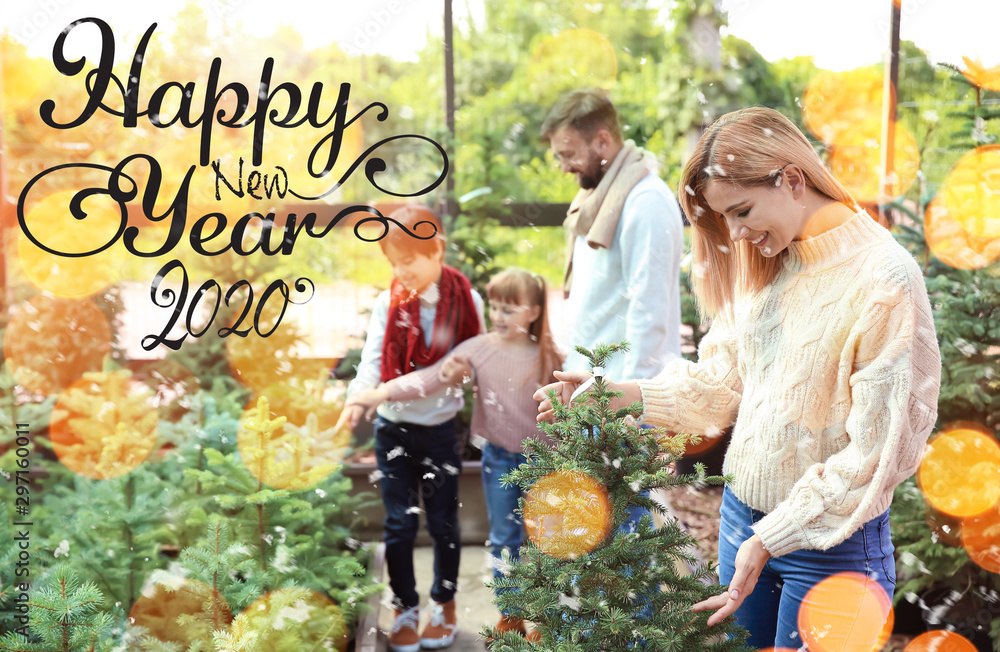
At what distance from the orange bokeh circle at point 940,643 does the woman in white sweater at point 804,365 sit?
1.58 metres

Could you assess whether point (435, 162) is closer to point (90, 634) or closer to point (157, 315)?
point (157, 315)

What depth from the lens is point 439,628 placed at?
3.01 meters

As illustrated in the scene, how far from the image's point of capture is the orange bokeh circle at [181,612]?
7.26 feet

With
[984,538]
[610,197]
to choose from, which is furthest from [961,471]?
[610,197]

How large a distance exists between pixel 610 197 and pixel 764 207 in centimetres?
105

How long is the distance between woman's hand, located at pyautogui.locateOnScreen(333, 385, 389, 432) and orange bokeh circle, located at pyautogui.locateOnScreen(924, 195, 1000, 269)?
2.25 m

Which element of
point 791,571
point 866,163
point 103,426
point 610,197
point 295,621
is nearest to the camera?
point 791,571

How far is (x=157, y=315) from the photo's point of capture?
5.05m

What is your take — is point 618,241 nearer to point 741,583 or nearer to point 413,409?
point 413,409

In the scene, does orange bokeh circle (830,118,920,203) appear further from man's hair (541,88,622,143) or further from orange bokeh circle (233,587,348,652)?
orange bokeh circle (233,587,348,652)

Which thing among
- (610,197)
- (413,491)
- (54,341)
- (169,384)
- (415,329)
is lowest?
(413,491)

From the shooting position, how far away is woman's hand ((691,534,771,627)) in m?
1.38


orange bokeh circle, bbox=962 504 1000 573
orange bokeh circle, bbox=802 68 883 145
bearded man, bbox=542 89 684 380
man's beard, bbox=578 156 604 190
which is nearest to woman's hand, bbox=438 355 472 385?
bearded man, bbox=542 89 684 380

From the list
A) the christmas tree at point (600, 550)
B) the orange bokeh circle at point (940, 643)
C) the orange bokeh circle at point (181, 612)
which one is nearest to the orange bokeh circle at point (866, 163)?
the orange bokeh circle at point (940, 643)
